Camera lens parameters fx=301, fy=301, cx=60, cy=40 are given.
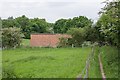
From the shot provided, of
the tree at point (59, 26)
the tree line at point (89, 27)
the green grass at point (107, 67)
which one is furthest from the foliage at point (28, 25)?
the green grass at point (107, 67)

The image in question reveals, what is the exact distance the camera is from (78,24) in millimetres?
72000

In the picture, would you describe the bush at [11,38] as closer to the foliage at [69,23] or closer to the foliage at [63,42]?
the foliage at [63,42]

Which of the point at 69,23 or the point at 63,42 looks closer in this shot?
the point at 63,42

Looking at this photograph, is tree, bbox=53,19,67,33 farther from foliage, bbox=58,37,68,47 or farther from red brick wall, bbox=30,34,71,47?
foliage, bbox=58,37,68,47

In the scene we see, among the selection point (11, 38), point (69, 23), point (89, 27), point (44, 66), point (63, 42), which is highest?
point (69, 23)

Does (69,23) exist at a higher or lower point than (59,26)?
higher

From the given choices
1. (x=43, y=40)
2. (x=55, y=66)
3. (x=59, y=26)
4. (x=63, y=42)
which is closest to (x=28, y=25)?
(x=59, y=26)

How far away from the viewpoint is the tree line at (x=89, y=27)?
17859 millimetres

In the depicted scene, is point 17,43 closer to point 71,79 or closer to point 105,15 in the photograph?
point 105,15

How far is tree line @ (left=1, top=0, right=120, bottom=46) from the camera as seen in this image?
1786 cm

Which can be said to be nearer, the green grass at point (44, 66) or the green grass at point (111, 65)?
the green grass at point (111, 65)

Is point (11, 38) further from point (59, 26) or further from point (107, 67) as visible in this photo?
point (59, 26)

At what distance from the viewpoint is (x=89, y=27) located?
5034 centimetres

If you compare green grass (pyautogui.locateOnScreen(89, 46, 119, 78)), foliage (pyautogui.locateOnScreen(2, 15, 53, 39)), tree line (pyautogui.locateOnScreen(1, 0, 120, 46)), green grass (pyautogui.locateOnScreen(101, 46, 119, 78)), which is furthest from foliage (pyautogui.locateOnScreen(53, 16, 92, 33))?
green grass (pyautogui.locateOnScreen(89, 46, 119, 78))
